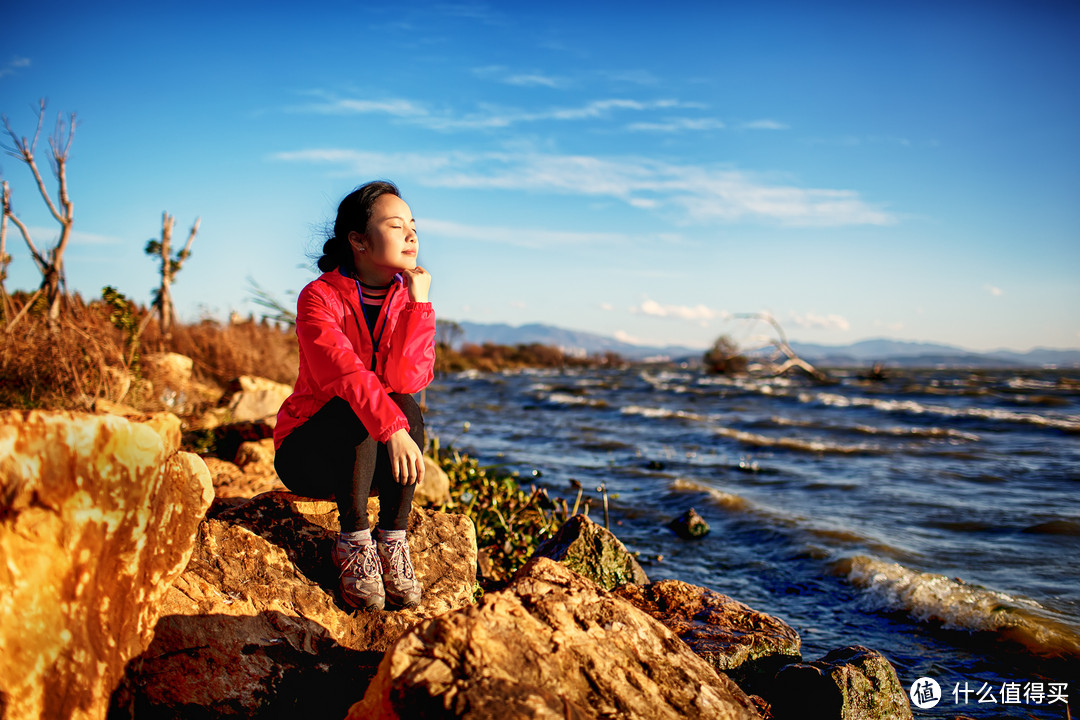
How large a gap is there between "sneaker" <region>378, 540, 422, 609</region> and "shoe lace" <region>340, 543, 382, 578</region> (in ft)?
0.23

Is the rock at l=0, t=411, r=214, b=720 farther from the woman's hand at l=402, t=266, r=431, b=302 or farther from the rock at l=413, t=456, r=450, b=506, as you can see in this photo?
the rock at l=413, t=456, r=450, b=506

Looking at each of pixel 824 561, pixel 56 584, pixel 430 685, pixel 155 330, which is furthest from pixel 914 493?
pixel 155 330

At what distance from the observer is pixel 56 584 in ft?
5.68

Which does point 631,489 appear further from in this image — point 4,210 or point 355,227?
point 4,210

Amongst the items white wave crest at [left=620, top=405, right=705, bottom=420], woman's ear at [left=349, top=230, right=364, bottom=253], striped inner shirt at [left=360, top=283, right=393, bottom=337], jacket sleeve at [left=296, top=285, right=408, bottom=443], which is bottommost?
white wave crest at [left=620, top=405, right=705, bottom=420]

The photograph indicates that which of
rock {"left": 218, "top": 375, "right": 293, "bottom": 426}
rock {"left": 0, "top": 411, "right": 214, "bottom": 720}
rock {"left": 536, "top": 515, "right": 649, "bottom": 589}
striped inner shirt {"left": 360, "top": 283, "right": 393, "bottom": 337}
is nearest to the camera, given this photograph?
rock {"left": 0, "top": 411, "right": 214, "bottom": 720}

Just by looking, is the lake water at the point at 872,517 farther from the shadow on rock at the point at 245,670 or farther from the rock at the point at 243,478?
the rock at the point at 243,478

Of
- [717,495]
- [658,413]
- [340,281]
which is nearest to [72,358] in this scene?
[340,281]

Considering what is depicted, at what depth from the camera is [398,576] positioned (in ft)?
8.90

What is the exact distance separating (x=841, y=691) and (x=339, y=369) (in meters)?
2.54

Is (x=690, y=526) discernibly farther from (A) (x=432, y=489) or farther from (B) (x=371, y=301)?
(B) (x=371, y=301)

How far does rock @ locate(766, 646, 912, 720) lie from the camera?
271 centimetres

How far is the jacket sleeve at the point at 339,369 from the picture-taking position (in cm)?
261

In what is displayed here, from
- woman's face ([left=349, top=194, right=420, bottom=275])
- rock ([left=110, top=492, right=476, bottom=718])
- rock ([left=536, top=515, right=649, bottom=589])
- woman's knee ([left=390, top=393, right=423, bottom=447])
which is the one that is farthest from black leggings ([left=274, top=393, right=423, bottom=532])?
rock ([left=536, top=515, right=649, bottom=589])
